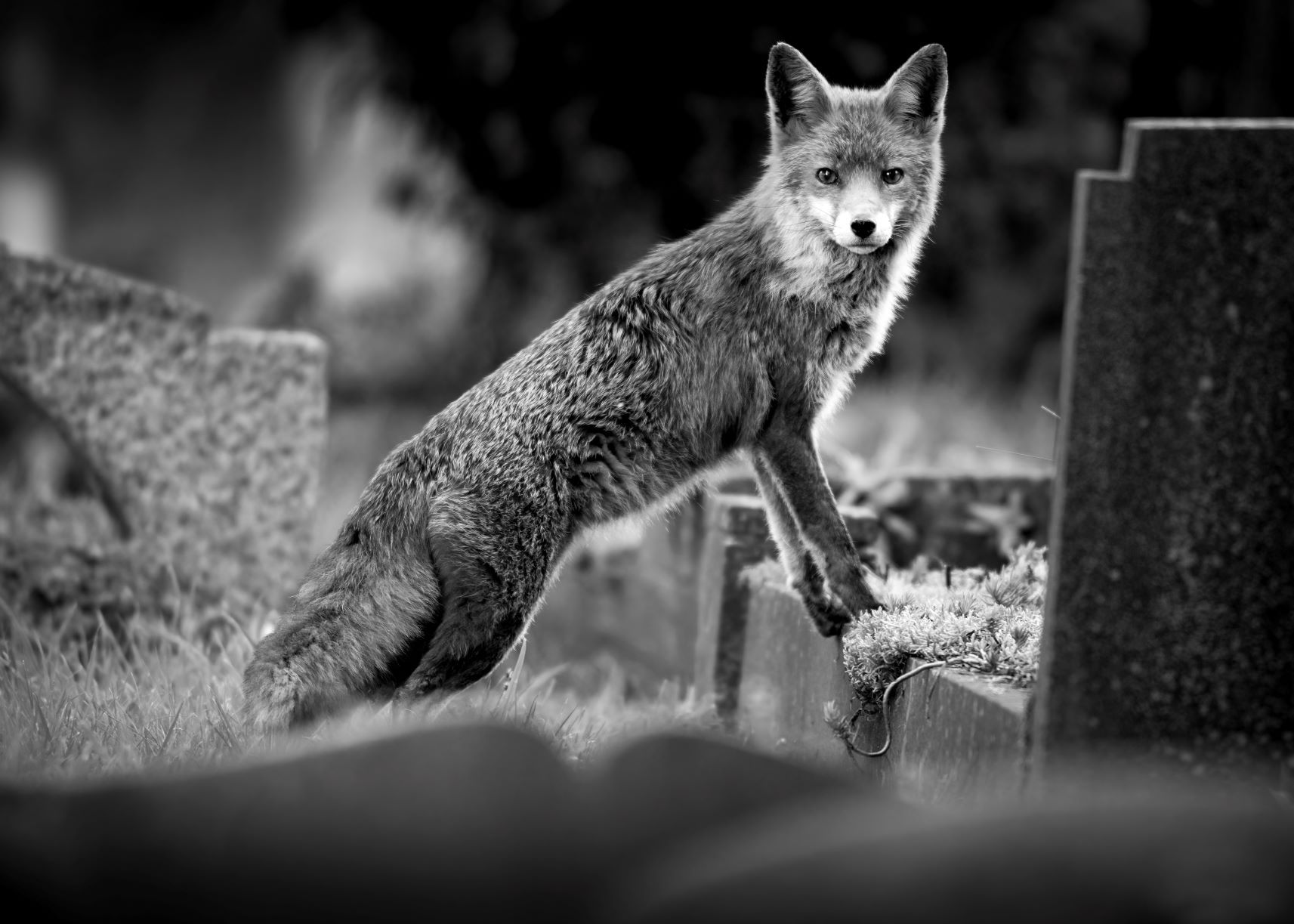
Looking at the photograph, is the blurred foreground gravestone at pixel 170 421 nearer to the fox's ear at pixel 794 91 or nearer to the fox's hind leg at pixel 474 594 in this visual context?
the fox's hind leg at pixel 474 594

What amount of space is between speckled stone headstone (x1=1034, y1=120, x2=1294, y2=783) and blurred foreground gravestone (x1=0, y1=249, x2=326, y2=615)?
3.92 metres

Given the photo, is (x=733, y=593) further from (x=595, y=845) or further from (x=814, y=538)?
(x=595, y=845)

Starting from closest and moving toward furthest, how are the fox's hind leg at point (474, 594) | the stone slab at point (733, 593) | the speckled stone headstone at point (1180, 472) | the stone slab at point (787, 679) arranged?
the speckled stone headstone at point (1180, 472)
the fox's hind leg at point (474, 594)
the stone slab at point (787, 679)
the stone slab at point (733, 593)

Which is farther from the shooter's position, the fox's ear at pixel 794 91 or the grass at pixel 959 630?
the fox's ear at pixel 794 91

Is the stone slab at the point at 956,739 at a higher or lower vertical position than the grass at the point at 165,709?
higher

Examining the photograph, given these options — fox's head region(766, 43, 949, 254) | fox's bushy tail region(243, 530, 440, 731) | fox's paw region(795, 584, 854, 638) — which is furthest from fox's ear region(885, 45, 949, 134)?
fox's bushy tail region(243, 530, 440, 731)

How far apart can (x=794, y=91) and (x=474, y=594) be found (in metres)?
2.01

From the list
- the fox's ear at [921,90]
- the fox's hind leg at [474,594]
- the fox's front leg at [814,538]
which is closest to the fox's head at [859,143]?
the fox's ear at [921,90]

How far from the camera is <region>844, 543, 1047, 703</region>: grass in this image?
3281mm

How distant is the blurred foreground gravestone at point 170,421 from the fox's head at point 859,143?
8.15 feet

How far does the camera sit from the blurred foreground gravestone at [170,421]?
5598 millimetres

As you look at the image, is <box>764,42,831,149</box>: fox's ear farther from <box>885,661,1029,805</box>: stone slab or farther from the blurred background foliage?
the blurred background foliage

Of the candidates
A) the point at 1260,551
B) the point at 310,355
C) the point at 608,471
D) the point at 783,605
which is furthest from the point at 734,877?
the point at 310,355

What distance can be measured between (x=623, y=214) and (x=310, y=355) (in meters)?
5.32
